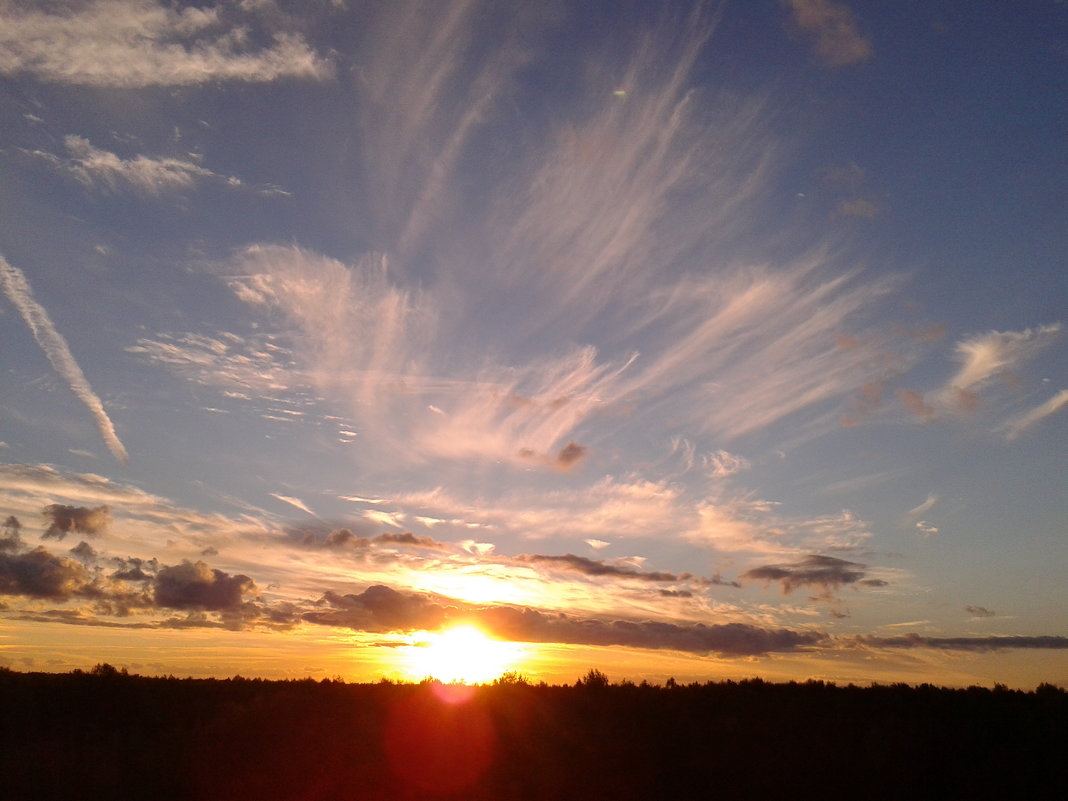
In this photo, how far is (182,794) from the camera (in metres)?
21.1

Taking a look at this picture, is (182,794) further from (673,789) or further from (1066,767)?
(1066,767)

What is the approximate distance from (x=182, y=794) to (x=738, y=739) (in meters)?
17.1

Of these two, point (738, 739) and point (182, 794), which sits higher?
point (738, 739)

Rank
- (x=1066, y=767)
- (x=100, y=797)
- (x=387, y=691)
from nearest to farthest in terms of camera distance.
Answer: (x=1066, y=767), (x=100, y=797), (x=387, y=691)

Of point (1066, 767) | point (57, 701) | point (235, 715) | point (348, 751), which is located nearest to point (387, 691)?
point (235, 715)

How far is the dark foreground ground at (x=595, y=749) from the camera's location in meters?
19.6

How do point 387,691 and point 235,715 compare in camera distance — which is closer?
point 235,715

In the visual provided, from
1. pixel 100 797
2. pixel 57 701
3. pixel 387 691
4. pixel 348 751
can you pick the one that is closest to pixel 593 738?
pixel 348 751

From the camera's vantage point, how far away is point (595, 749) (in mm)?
23109

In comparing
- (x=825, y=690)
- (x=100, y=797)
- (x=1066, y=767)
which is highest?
(x=825, y=690)

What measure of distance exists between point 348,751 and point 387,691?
54.3 ft

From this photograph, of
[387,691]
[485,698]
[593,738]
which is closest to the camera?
[593,738]

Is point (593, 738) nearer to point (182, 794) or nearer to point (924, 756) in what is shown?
point (924, 756)

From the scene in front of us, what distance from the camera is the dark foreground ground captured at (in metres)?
19.6
